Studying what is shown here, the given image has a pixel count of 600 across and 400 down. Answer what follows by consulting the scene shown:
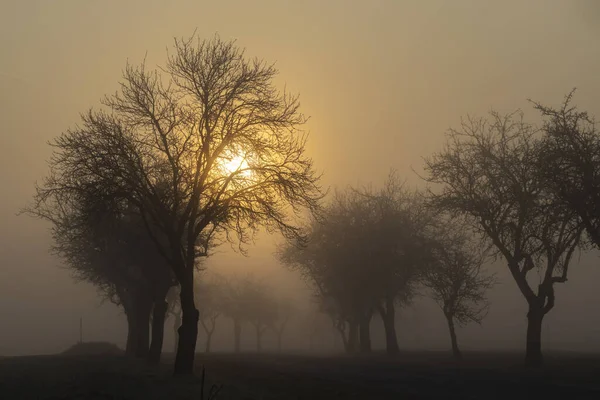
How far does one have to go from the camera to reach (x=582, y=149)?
24344mm

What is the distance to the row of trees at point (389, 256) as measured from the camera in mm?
44406

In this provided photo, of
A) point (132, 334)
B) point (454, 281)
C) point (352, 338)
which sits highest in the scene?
point (454, 281)

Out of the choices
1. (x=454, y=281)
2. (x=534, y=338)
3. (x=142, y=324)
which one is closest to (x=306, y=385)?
(x=534, y=338)

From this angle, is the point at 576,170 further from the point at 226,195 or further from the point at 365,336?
the point at 365,336

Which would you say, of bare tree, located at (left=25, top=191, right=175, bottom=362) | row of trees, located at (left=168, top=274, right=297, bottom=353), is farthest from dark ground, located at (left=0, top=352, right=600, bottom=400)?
row of trees, located at (left=168, top=274, right=297, bottom=353)

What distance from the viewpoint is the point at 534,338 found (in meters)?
31.0

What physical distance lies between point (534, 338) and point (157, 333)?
22524 mm

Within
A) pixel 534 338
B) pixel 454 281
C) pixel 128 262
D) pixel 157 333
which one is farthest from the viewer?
pixel 454 281

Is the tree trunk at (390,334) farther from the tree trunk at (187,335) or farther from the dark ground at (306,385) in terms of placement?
the tree trunk at (187,335)

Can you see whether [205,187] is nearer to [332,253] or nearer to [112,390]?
[112,390]

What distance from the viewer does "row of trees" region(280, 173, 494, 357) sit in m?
44.4

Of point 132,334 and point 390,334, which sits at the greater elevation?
point 132,334

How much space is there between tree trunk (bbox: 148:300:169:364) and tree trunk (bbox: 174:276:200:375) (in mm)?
6240

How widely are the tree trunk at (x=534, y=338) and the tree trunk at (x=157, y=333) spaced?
21604 mm
